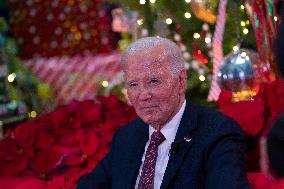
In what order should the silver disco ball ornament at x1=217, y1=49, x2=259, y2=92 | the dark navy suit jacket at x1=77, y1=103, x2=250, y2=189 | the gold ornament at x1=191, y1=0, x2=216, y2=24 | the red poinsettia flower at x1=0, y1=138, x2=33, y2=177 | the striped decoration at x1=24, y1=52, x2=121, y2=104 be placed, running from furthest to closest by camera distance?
the striped decoration at x1=24, y1=52, x2=121, y2=104
the gold ornament at x1=191, y1=0, x2=216, y2=24
the silver disco ball ornament at x1=217, y1=49, x2=259, y2=92
the red poinsettia flower at x1=0, y1=138, x2=33, y2=177
the dark navy suit jacket at x1=77, y1=103, x2=250, y2=189

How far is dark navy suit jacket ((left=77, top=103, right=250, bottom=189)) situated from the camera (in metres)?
1.69

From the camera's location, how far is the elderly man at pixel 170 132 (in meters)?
1.75

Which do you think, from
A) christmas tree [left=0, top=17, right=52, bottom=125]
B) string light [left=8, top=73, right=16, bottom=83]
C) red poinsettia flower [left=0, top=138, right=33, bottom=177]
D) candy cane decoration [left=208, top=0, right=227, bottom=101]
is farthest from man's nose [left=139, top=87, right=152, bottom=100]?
string light [left=8, top=73, right=16, bottom=83]

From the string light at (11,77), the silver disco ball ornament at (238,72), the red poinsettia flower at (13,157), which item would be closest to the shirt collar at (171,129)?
the red poinsettia flower at (13,157)

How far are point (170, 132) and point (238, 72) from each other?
98cm

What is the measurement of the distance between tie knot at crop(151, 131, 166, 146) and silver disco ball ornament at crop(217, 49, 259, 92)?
978 mm

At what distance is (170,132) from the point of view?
189 cm

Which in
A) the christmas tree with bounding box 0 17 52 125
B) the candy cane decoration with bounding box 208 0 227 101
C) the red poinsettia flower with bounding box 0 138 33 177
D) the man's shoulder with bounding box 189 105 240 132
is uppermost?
the man's shoulder with bounding box 189 105 240 132

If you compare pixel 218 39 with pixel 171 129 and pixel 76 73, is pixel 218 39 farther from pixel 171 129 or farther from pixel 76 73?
pixel 76 73

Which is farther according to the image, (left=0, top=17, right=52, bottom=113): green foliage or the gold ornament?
(left=0, top=17, right=52, bottom=113): green foliage

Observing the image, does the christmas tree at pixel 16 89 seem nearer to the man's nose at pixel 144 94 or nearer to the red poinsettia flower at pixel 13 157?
the red poinsettia flower at pixel 13 157

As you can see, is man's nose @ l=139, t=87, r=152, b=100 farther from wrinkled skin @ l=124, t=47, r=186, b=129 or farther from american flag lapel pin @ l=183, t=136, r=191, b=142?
american flag lapel pin @ l=183, t=136, r=191, b=142

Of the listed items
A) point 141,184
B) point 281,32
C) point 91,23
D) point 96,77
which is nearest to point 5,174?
point 141,184

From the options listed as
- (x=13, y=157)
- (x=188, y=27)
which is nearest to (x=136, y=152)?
(x=13, y=157)
